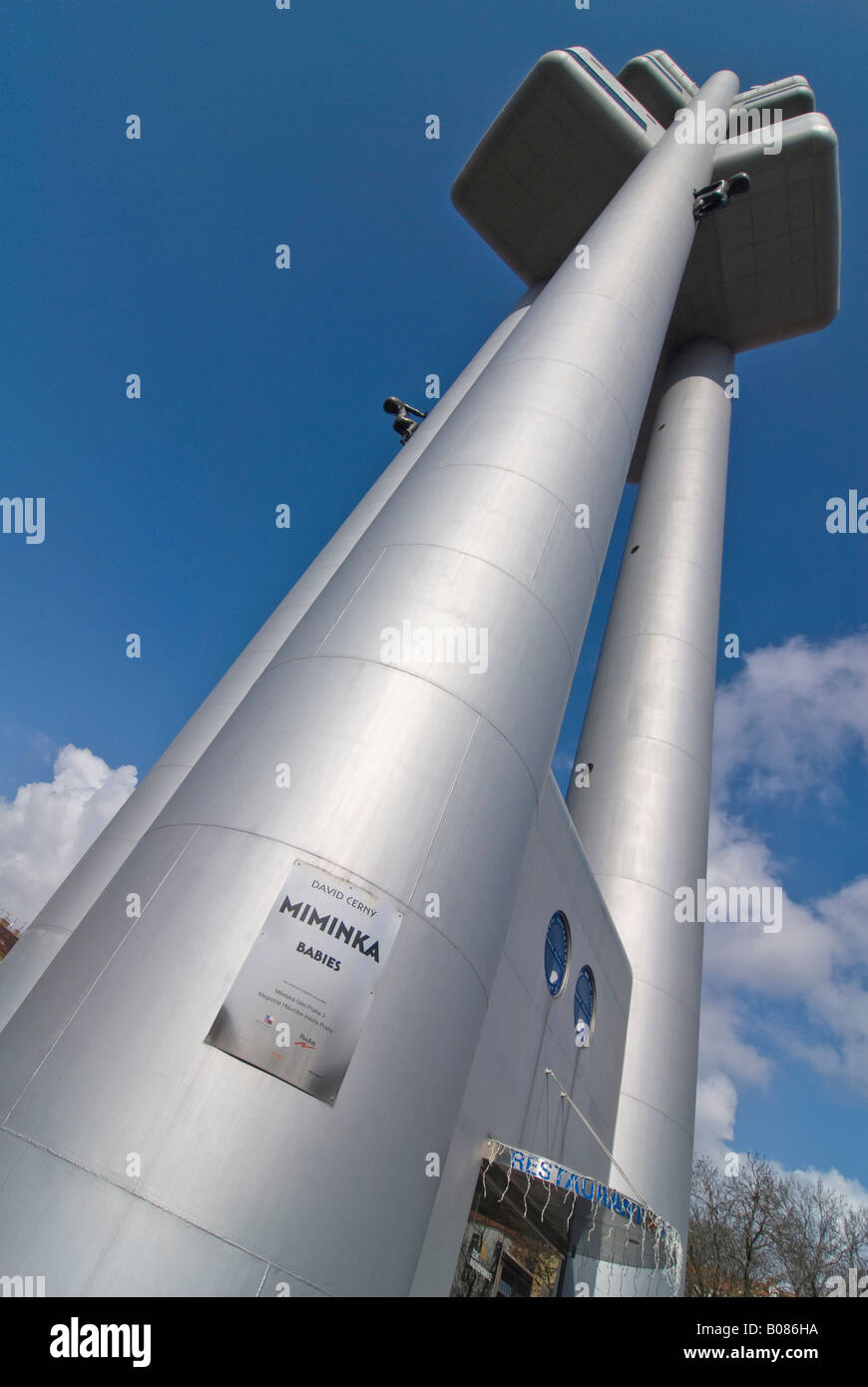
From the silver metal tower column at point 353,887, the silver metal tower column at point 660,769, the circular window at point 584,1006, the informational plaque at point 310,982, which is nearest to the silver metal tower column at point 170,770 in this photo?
the silver metal tower column at point 353,887

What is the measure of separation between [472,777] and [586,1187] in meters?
4.57

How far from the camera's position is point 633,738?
18484 millimetres

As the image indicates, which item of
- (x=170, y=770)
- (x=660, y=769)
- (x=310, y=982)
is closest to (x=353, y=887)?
(x=310, y=982)

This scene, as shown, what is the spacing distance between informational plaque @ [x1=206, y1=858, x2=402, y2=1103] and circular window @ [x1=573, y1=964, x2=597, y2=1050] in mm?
7493

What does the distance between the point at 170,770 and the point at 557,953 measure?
26.8 feet

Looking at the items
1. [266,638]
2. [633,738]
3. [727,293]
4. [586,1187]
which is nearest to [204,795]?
[586,1187]

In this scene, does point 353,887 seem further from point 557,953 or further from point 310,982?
point 557,953

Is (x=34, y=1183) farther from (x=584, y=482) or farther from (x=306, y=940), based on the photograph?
(x=584, y=482)

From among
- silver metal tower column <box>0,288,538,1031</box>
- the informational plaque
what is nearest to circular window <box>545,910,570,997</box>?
the informational plaque

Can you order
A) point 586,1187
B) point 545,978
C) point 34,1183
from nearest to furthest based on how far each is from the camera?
point 34,1183
point 586,1187
point 545,978

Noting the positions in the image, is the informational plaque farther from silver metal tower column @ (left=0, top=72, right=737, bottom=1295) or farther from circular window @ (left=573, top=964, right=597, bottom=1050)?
circular window @ (left=573, top=964, right=597, bottom=1050)

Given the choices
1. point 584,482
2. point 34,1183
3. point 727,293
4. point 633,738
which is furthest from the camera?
point 727,293

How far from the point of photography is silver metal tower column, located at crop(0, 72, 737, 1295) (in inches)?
181

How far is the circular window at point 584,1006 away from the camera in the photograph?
40.1 feet
